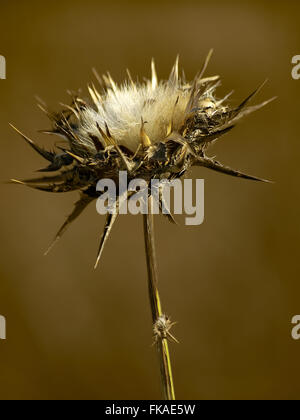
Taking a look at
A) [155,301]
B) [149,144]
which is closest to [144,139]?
[149,144]

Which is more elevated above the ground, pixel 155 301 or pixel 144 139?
pixel 144 139

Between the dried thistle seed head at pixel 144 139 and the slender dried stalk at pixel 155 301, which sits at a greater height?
the dried thistle seed head at pixel 144 139

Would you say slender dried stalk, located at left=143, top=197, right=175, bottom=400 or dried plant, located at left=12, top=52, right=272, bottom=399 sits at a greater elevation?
dried plant, located at left=12, top=52, right=272, bottom=399
